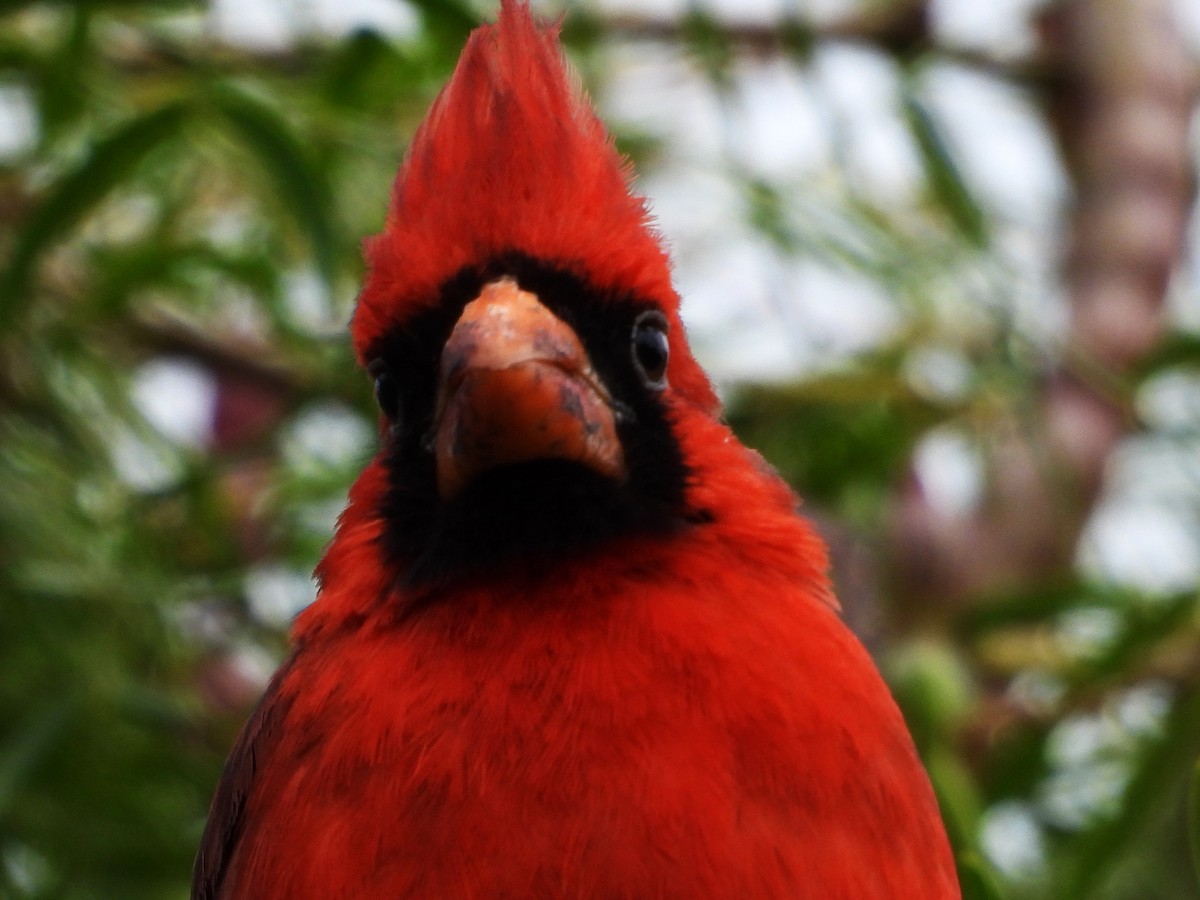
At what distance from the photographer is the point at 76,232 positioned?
2.48 m

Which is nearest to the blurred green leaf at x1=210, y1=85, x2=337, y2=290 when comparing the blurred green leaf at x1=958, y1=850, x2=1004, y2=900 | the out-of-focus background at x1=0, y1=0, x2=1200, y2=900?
the out-of-focus background at x1=0, y1=0, x2=1200, y2=900

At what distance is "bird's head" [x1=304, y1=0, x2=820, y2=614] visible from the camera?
1502 millimetres

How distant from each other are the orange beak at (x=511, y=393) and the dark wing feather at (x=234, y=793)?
272 mm

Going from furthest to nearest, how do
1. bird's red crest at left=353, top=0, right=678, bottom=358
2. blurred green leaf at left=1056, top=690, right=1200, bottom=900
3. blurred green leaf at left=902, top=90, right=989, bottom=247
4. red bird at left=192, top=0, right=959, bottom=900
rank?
blurred green leaf at left=902, top=90, right=989, bottom=247 < blurred green leaf at left=1056, top=690, right=1200, bottom=900 < bird's red crest at left=353, top=0, right=678, bottom=358 < red bird at left=192, top=0, right=959, bottom=900

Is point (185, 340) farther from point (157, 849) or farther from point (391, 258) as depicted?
point (391, 258)

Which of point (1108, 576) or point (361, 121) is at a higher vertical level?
point (361, 121)

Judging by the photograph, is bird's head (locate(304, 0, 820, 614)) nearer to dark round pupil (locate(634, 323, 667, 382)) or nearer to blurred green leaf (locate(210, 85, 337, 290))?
dark round pupil (locate(634, 323, 667, 382))

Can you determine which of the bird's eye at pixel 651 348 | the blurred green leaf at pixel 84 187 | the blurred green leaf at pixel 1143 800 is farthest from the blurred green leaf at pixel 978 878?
the blurred green leaf at pixel 84 187

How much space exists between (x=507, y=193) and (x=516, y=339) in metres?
0.16

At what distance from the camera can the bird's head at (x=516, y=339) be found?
1.50 metres

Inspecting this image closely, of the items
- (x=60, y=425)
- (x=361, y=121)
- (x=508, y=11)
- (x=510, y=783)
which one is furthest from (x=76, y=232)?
(x=510, y=783)

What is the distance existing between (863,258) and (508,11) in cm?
78

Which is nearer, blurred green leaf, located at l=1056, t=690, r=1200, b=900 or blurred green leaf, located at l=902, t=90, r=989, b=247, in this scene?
blurred green leaf, located at l=1056, t=690, r=1200, b=900

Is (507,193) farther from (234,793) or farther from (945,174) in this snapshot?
(945,174)
